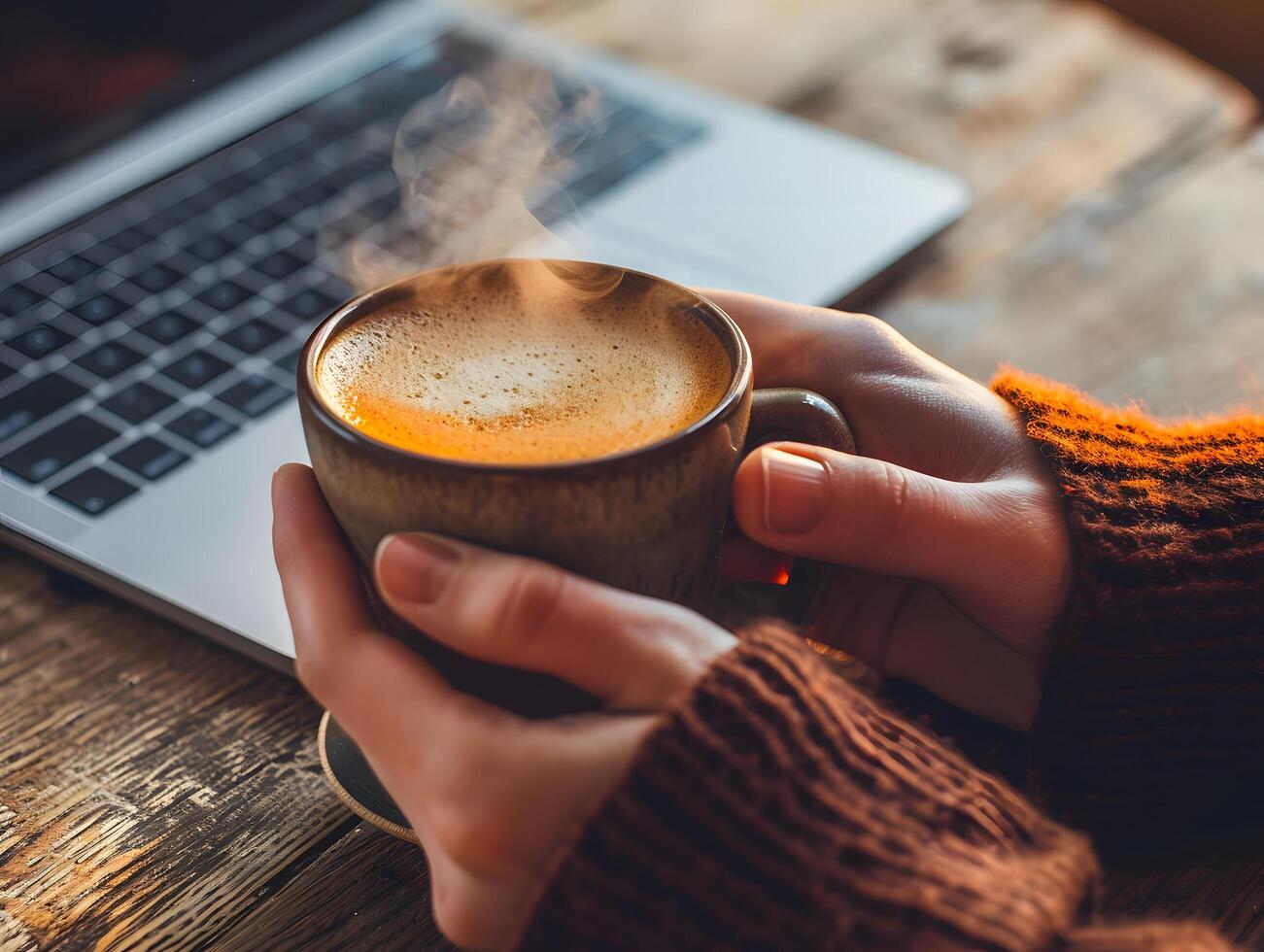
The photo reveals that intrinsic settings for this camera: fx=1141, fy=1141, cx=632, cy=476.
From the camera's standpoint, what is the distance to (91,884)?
1.90 feet

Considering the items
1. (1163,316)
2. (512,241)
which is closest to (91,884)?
(512,241)

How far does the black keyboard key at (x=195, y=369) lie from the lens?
2.91 feet

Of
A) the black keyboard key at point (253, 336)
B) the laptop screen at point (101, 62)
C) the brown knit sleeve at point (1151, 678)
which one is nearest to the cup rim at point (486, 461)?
the brown knit sleeve at point (1151, 678)

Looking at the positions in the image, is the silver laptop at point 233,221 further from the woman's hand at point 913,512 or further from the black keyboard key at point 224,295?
the woman's hand at point 913,512

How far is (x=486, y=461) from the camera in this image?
0.54m

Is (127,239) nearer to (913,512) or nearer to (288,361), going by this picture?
(288,361)

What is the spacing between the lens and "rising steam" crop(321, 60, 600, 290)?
104cm

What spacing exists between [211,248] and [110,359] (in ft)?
0.61

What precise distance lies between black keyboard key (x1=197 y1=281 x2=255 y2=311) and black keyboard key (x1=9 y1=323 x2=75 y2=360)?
114mm

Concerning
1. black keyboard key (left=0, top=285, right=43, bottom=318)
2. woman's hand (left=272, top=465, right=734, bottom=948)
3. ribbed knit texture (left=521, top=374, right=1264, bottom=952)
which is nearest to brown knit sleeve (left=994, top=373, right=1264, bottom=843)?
ribbed knit texture (left=521, top=374, right=1264, bottom=952)

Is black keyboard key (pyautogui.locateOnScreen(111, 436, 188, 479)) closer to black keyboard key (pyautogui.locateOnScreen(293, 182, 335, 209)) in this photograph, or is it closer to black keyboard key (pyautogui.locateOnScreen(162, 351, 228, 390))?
black keyboard key (pyautogui.locateOnScreen(162, 351, 228, 390))

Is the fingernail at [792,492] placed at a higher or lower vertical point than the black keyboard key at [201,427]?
higher

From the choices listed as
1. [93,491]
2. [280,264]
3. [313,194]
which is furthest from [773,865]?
[313,194]

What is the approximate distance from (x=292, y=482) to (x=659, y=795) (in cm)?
26
